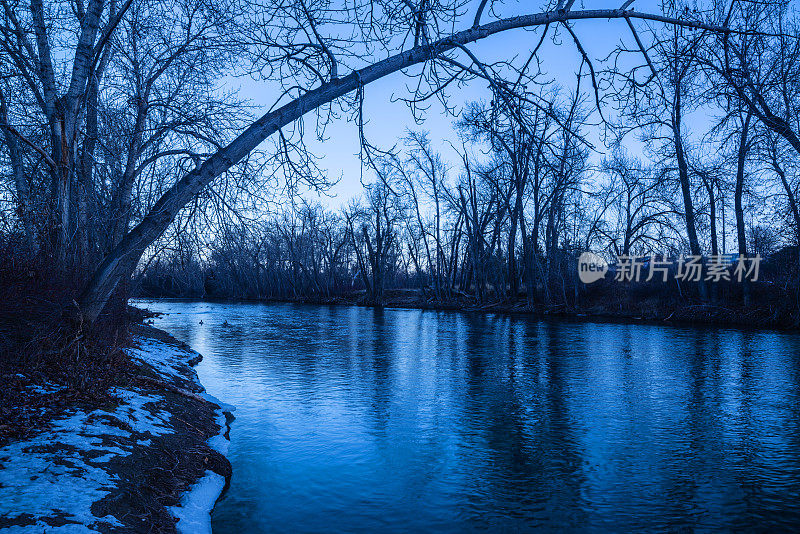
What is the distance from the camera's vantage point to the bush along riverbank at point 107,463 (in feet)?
11.6

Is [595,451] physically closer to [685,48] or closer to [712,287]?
[685,48]

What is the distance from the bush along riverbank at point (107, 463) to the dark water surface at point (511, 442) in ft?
1.19

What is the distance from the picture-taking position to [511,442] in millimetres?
6574

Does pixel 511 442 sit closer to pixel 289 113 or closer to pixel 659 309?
pixel 289 113

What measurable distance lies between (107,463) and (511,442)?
14.6ft

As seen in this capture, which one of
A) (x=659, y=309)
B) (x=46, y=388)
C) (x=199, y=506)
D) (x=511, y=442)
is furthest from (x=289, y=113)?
(x=659, y=309)

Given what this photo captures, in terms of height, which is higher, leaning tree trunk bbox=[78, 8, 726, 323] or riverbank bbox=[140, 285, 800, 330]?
leaning tree trunk bbox=[78, 8, 726, 323]

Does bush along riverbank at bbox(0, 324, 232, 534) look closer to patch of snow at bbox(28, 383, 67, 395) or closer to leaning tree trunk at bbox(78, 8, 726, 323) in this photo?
patch of snow at bbox(28, 383, 67, 395)

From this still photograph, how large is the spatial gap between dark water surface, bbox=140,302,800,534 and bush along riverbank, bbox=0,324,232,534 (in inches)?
14.3

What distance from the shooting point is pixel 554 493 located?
5062mm

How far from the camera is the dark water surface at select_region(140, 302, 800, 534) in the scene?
15.5 feet

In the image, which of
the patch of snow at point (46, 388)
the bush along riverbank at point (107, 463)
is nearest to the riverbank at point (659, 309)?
the bush along riverbank at point (107, 463)

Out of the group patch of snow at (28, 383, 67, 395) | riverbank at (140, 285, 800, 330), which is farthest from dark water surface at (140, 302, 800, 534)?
riverbank at (140, 285, 800, 330)

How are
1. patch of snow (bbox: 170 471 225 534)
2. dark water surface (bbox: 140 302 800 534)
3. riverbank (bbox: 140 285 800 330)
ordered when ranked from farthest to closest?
riverbank (bbox: 140 285 800 330) → dark water surface (bbox: 140 302 800 534) → patch of snow (bbox: 170 471 225 534)
